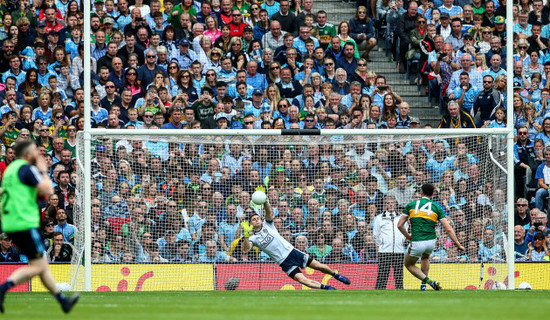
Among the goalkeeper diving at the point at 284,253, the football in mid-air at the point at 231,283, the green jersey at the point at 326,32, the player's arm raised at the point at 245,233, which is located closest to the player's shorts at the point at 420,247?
the goalkeeper diving at the point at 284,253

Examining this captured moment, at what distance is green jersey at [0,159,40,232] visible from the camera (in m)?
10.6

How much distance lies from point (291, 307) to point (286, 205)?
6.73 meters

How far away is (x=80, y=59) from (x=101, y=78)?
2.60 ft

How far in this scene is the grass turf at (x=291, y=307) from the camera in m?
10.2

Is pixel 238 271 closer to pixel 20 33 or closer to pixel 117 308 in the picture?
pixel 117 308

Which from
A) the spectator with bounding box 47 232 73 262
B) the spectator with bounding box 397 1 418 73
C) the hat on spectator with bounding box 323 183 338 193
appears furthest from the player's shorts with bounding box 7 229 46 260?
the spectator with bounding box 397 1 418 73

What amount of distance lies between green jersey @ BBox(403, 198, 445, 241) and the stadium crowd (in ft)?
5.43

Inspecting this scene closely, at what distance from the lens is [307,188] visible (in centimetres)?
1830

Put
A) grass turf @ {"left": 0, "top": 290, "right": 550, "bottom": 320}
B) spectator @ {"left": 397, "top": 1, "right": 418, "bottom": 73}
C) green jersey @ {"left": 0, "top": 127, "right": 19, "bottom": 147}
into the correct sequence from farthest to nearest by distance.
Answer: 1. spectator @ {"left": 397, "top": 1, "right": 418, "bottom": 73}
2. green jersey @ {"left": 0, "top": 127, "right": 19, "bottom": 147}
3. grass turf @ {"left": 0, "top": 290, "right": 550, "bottom": 320}

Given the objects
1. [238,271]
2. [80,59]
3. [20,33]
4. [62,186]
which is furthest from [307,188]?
[20,33]

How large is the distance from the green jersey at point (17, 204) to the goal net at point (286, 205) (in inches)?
265

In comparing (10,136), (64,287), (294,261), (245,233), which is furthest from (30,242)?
(10,136)

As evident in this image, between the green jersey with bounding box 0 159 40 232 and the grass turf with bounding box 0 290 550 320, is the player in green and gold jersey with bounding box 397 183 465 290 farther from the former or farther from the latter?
the green jersey with bounding box 0 159 40 232

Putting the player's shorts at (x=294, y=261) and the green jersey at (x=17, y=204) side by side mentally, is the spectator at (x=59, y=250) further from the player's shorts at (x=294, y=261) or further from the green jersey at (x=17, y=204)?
the green jersey at (x=17, y=204)
